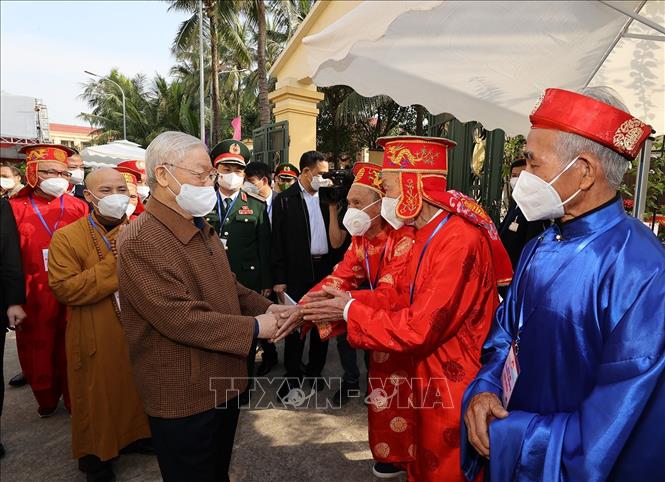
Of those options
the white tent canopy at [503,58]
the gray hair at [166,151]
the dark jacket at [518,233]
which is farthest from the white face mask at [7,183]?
the dark jacket at [518,233]

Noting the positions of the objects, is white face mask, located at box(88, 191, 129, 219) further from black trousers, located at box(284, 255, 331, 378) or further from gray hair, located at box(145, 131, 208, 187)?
black trousers, located at box(284, 255, 331, 378)

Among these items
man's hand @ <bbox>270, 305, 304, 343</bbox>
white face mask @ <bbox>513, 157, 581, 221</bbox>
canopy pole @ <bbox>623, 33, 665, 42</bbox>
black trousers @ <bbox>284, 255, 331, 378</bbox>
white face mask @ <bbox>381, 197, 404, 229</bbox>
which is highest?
canopy pole @ <bbox>623, 33, 665, 42</bbox>

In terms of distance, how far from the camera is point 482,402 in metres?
1.61

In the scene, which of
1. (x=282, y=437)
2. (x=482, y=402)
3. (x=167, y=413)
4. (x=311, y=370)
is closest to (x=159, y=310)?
(x=167, y=413)

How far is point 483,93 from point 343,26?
2.01 metres

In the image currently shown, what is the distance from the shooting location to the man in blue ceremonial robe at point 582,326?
1.21 meters

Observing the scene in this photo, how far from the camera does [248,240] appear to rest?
4484mm

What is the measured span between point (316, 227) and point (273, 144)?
15.6 feet

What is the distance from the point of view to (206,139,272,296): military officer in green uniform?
4457mm

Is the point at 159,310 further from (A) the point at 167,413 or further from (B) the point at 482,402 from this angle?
(B) the point at 482,402

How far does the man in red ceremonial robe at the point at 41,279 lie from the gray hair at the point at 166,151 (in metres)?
2.53

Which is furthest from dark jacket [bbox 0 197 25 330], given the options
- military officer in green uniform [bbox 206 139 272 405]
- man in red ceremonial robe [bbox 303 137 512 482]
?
man in red ceremonial robe [bbox 303 137 512 482]

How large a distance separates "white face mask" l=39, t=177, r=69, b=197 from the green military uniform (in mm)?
1442

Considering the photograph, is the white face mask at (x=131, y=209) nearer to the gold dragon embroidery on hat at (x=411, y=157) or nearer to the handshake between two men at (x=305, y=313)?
the handshake between two men at (x=305, y=313)
